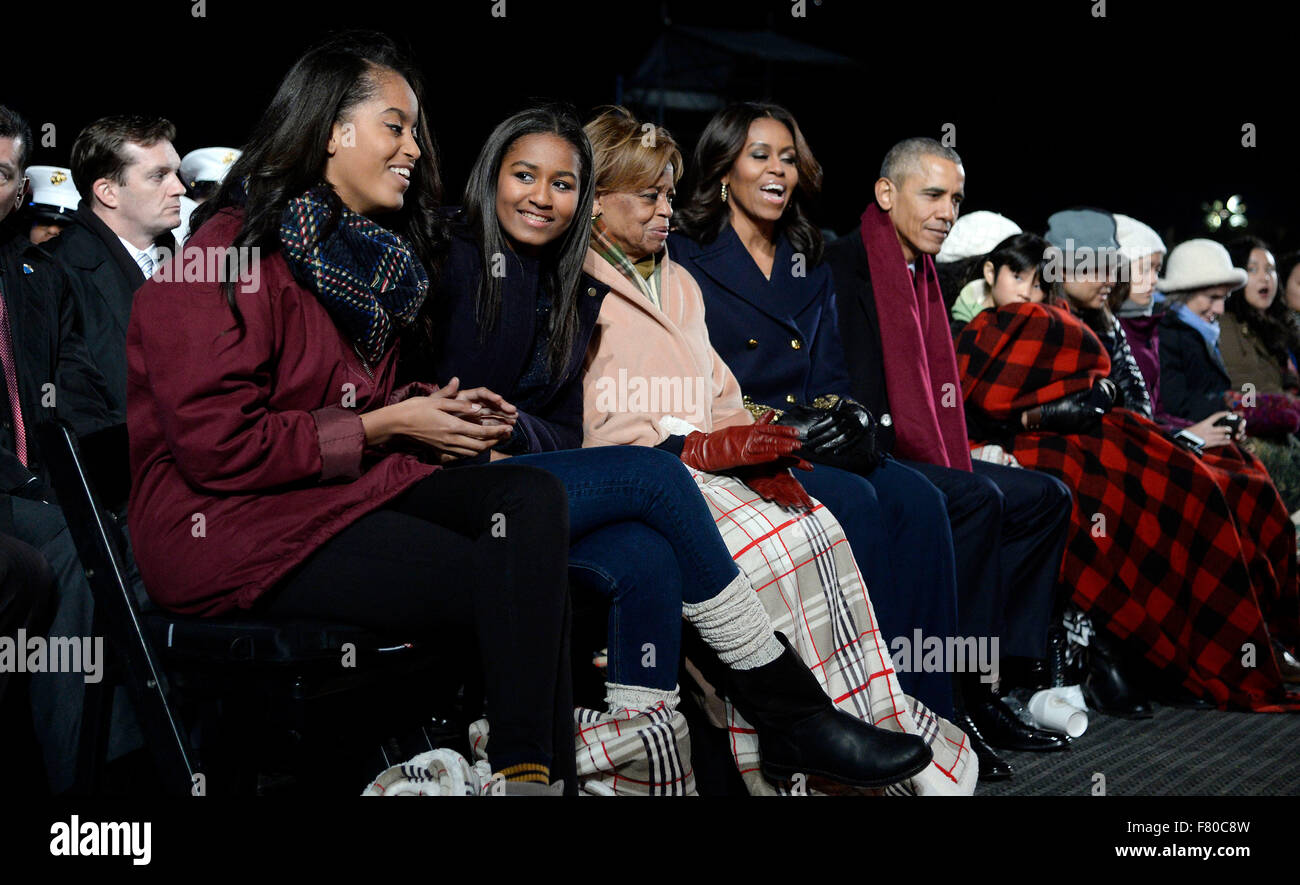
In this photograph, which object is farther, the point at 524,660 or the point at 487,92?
the point at 487,92

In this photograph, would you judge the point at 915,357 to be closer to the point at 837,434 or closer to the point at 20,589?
the point at 837,434

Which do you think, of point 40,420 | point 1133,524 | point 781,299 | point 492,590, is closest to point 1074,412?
point 1133,524

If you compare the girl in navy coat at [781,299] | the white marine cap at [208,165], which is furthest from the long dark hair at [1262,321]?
the white marine cap at [208,165]

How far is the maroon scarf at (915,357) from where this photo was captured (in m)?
2.79

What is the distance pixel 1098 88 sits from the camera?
6.16m

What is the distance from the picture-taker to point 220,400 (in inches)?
60.0

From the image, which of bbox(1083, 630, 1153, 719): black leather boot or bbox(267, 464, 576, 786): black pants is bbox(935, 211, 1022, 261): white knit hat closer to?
bbox(1083, 630, 1153, 719): black leather boot

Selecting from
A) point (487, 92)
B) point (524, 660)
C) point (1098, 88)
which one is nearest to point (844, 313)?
point (524, 660)

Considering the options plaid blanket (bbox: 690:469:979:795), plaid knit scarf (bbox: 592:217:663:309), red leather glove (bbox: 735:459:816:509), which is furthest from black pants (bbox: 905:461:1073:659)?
plaid knit scarf (bbox: 592:217:663:309)

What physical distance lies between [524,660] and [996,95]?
5.70 m

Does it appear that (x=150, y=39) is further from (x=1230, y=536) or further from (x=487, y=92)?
(x=1230, y=536)

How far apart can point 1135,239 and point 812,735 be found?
2.80 m

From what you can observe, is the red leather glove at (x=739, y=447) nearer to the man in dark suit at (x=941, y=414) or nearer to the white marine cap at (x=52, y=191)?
the man in dark suit at (x=941, y=414)

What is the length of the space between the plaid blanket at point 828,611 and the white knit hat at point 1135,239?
7.47 ft
